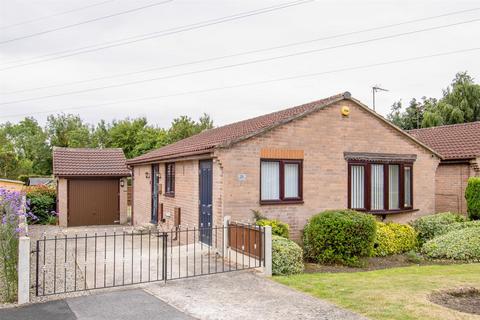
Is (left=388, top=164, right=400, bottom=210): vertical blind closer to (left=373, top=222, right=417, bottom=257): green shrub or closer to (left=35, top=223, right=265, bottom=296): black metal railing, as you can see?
(left=373, top=222, right=417, bottom=257): green shrub

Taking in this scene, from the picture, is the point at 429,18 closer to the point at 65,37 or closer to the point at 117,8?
the point at 117,8

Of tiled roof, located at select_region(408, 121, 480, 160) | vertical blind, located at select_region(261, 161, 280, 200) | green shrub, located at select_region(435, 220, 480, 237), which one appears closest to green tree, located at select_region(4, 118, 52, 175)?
tiled roof, located at select_region(408, 121, 480, 160)

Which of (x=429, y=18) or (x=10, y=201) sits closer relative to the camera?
(x=10, y=201)

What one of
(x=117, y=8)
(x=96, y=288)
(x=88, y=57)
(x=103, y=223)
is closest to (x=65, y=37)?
(x=88, y=57)

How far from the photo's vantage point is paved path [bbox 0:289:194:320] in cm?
718

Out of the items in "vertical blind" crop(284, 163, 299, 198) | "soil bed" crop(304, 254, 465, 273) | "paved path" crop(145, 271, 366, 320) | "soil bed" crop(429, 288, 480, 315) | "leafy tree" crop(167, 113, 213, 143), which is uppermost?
"leafy tree" crop(167, 113, 213, 143)

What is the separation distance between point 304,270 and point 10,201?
266 inches

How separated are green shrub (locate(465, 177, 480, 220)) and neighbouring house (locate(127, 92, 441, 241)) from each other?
46.5 inches

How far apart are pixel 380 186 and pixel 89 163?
1429 centimetres

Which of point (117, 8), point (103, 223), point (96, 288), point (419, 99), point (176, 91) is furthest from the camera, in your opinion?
point (419, 99)

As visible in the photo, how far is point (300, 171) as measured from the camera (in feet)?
44.4

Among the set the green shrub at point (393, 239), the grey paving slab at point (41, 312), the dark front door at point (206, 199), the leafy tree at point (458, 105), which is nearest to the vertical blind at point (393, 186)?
the green shrub at point (393, 239)

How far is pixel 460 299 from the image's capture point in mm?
8578

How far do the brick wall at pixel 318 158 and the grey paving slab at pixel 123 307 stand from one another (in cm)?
449
